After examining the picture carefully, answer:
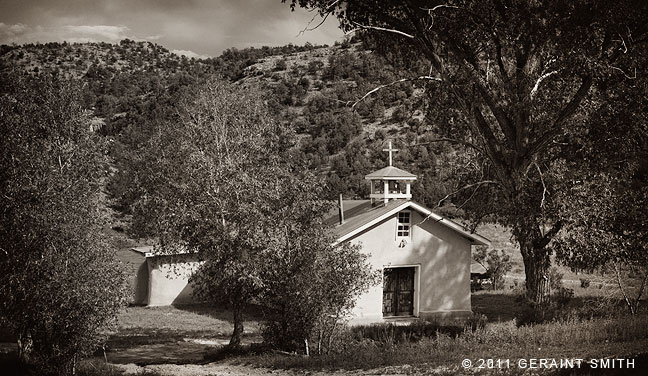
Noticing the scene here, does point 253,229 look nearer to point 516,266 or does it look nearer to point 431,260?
point 431,260

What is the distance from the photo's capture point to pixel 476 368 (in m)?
11.0

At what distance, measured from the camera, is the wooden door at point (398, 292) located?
83.7ft

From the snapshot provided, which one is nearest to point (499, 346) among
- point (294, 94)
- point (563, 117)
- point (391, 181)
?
point (563, 117)

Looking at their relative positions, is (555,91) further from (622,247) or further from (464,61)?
(622,247)

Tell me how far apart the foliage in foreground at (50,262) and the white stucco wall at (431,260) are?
43.7ft

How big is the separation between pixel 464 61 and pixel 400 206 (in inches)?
370

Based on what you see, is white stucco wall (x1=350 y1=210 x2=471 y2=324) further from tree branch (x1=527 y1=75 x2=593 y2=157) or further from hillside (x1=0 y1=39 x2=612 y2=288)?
tree branch (x1=527 y1=75 x2=593 y2=157)

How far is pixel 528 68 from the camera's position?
16422mm

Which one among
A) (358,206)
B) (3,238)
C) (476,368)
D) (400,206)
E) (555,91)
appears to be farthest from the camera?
(358,206)

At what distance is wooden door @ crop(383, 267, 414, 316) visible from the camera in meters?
25.5

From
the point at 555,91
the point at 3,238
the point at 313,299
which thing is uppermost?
the point at 555,91

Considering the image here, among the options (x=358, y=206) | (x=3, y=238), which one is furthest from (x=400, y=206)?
(x=3, y=238)

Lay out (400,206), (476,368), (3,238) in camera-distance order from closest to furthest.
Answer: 1. (476,368)
2. (3,238)
3. (400,206)

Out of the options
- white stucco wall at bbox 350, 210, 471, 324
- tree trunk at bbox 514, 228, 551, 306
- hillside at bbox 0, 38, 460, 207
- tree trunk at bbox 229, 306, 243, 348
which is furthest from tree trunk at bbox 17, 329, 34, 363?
hillside at bbox 0, 38, 460, 207
